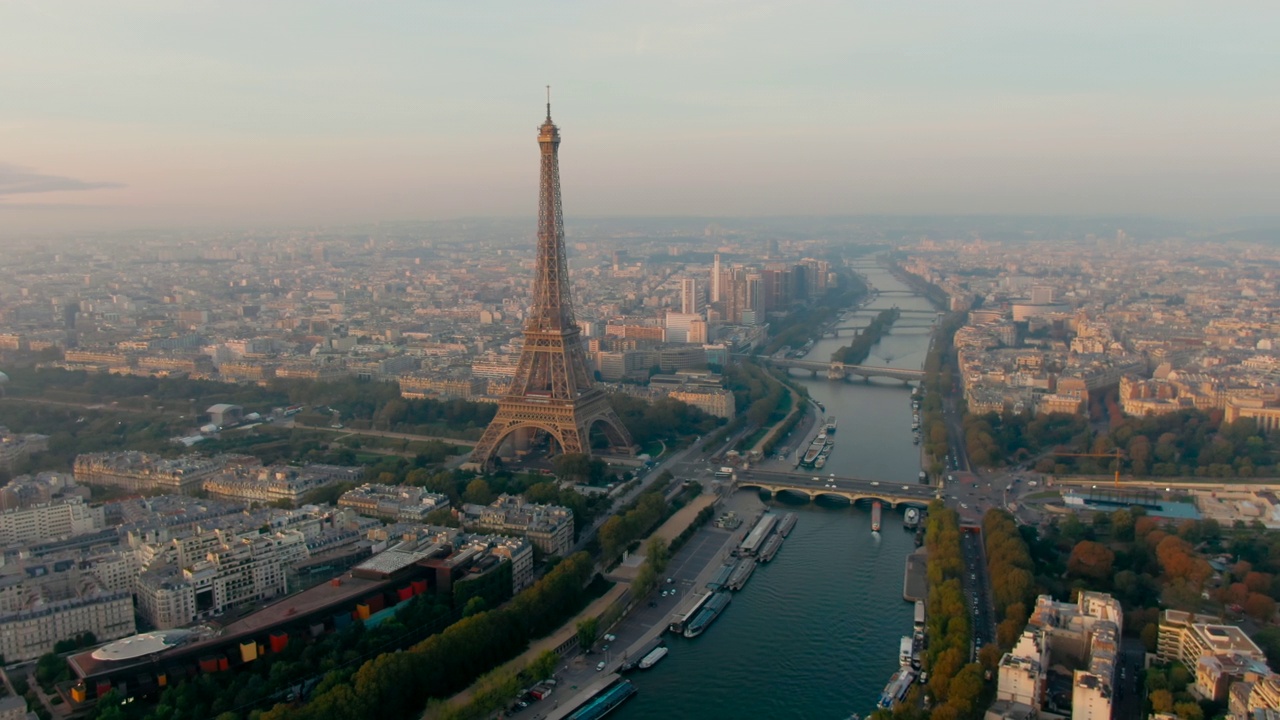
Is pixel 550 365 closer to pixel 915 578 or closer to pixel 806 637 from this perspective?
pixel 915 578

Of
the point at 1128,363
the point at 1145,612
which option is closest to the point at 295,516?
the point at 1145,612

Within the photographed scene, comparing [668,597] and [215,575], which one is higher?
[215,575]

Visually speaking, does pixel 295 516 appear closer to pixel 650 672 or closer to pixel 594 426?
pixel 650 672

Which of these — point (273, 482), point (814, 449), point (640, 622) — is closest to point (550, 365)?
point (273, 482)

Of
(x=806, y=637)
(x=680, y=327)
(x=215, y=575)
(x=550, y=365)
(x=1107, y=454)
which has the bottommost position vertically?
(x=806, y=637)

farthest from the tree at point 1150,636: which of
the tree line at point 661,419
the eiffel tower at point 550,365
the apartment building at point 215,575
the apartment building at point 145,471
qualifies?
the apartment building at point 145,471

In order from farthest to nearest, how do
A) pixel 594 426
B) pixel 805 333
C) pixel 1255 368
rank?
pixel 805 333, pixel 1255 368, pixel 594 426
